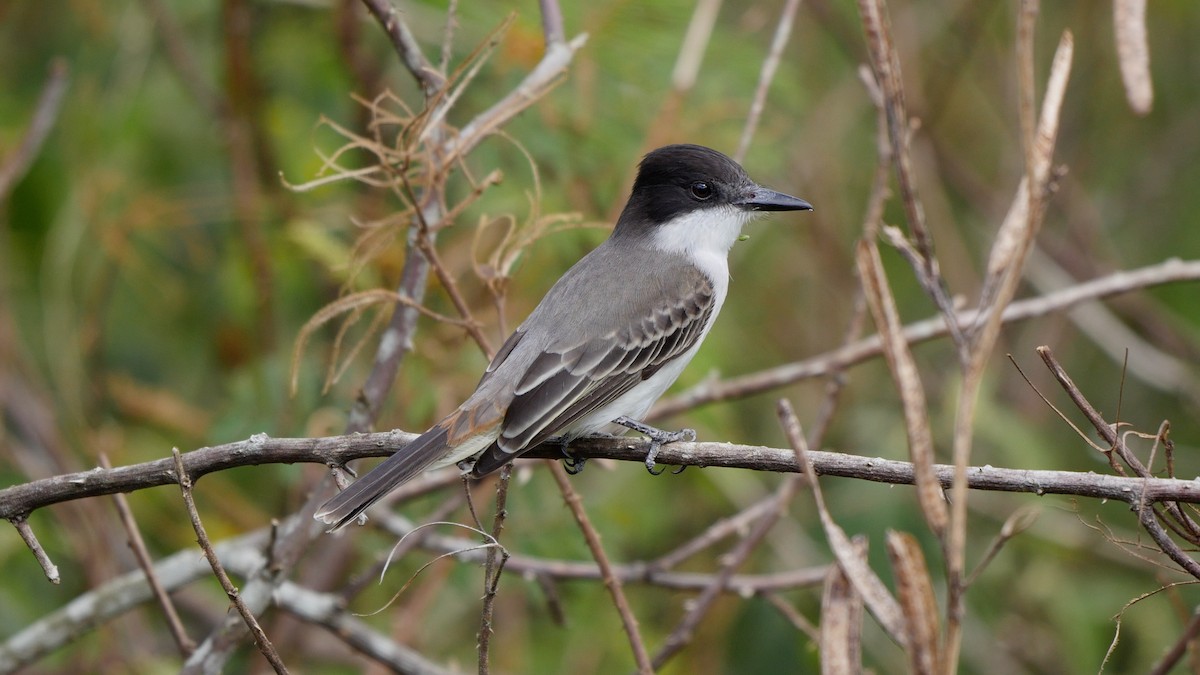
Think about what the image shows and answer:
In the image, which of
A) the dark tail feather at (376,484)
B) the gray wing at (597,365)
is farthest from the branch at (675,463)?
the gray wing at (597,365)

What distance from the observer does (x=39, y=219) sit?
5.76m

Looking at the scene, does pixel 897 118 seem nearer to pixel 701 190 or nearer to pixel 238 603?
pixel 238 603

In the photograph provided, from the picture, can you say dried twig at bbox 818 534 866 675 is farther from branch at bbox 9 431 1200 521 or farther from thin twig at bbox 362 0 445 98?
thin twig at bbox 362 0 445 98

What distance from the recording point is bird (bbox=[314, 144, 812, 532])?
10.5ft

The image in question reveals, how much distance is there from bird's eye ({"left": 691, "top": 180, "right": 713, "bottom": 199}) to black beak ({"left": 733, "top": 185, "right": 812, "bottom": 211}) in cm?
10

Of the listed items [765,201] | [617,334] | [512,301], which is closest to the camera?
[617,334]

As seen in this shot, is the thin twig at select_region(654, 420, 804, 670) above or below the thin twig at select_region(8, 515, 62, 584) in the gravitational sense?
below

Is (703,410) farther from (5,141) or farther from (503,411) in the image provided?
(5,141)

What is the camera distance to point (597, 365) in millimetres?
3611

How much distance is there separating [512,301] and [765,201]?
1122mm

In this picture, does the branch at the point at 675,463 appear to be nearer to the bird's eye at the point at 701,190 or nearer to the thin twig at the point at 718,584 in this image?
the thin twig at the point at 718,584

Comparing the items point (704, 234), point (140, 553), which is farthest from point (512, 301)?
point (140, 553)

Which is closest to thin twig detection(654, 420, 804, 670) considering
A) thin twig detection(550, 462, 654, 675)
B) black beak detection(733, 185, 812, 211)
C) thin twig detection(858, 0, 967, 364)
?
thin twig detection(550, 462, 654, 675)

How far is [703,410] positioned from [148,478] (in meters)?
2.43
